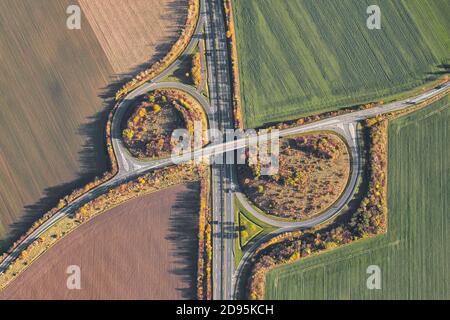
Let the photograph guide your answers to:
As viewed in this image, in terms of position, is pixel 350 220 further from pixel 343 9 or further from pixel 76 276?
pixel 76 276

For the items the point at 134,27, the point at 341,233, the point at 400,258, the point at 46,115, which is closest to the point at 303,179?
the point at 341,233

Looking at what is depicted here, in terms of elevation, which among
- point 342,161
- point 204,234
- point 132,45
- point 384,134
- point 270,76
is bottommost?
point 204,234

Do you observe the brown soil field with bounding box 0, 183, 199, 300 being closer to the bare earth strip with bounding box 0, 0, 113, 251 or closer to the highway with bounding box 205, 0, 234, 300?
the highway with bounding box 205, 0, 234, 300

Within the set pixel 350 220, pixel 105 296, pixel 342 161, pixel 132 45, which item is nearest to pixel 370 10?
pixel 342 161

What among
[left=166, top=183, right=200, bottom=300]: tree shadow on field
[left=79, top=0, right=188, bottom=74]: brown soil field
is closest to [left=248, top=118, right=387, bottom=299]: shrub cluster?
[left=166, top=183, right=200, bottom=300]: tree shadow on field

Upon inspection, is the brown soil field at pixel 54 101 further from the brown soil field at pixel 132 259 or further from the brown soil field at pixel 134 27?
the brown soil field at pixel 132 259

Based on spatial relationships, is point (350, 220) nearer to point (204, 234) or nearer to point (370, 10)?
point (204, 234)

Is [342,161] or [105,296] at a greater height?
[342,161]

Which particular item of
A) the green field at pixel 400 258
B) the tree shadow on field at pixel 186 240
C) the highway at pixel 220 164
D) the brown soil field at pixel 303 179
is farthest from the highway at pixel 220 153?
the green field at pixel 400 258
